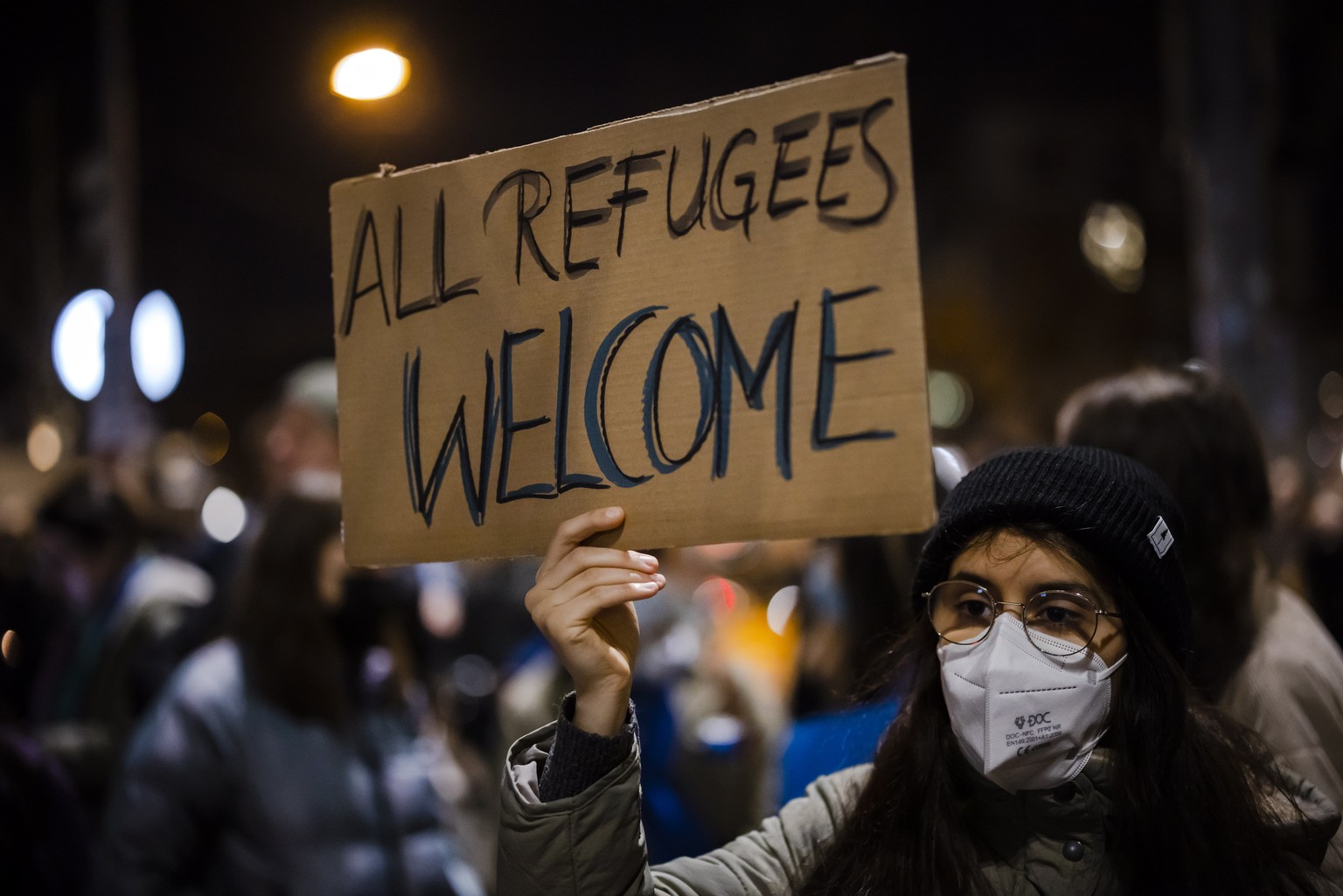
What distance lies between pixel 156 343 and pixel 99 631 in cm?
491

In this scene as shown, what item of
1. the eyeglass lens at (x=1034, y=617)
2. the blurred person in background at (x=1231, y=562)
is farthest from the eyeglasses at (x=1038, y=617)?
the blurred person in background at (x=1231, y=562)

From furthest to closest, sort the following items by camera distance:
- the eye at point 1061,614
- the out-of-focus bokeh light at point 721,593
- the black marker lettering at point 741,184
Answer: the out-of-focus bokeh light at point 721,593
the eye at point 1061,614
the black marker lettering at point 741,184

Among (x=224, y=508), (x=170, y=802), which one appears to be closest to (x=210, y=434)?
(x=224, y=508)

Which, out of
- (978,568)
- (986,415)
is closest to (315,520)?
(978,568)

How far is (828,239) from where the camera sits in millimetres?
1551

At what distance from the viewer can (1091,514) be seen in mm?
1721

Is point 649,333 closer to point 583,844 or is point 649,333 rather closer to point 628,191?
point 628,191

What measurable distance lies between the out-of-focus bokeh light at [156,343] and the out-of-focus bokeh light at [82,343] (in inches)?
11.1

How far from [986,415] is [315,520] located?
2767 cm

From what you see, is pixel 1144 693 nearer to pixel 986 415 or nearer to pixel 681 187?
pixel 681 187

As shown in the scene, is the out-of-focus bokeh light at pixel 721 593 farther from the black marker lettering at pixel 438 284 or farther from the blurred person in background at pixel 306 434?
the black marker lettering at pixel 438 284

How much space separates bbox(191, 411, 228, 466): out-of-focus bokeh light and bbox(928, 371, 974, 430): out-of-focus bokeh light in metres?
18.8

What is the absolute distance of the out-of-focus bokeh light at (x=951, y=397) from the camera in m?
31.1

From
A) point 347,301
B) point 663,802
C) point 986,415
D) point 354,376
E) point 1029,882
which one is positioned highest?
point 986,415
